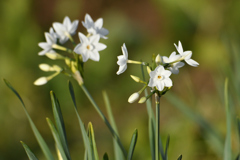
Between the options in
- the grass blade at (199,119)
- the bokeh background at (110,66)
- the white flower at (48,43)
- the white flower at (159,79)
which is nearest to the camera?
the white flower at (159,79)

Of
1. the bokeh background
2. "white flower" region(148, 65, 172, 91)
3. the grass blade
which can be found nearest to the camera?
"white flower" region(148, 65, 172, 91)

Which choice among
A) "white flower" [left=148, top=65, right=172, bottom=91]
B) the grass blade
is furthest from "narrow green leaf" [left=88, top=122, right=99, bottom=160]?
the grass blade

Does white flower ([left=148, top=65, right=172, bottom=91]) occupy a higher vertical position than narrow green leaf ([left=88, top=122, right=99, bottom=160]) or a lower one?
higher

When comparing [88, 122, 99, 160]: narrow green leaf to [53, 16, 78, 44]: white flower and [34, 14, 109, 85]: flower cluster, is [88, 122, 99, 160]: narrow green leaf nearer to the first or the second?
[34, 14, 109, 85]: flower cluster

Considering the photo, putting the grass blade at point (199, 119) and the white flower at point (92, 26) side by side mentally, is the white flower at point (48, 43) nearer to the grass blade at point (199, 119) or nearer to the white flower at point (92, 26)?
the white flower at point (92, 26)

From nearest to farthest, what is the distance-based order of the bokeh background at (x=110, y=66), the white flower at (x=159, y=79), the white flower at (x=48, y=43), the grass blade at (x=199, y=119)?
the white flower at (x=159, y=79) → the white flower at (x=48, y=43) → the grass blade at (x=199, y=119) → the bokeh background at (x=110, y=66)

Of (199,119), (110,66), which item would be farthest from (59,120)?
(110,66)

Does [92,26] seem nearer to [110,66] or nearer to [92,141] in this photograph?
[92,141]

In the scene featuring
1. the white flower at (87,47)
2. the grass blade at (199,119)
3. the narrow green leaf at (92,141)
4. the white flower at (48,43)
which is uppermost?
the white flower at (48,43)

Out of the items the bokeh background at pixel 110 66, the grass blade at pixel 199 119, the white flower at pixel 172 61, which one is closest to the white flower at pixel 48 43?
the white flower at pixel 172 61
